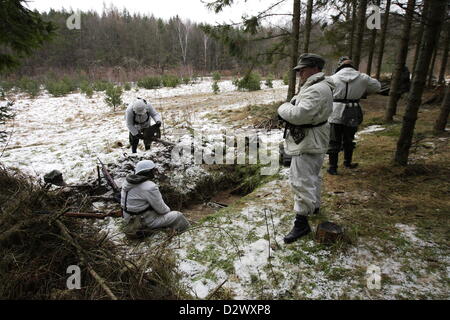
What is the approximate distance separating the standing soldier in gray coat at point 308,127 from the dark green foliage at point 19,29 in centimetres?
343

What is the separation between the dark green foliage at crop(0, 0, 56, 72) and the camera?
298 centimetres

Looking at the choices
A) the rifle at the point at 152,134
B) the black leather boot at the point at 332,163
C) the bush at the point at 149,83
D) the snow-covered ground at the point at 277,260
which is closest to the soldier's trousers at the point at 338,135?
the black leather boot at the point at 332,163

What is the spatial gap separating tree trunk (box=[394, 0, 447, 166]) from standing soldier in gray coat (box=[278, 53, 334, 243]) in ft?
6.31

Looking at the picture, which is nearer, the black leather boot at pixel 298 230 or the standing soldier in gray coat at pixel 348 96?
the black leather boot at pixel 298 230

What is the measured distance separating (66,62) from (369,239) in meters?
51.4

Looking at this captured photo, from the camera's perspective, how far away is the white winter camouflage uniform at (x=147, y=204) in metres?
3.72

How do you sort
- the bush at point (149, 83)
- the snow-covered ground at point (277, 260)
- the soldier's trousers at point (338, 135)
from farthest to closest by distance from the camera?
the bush at point (149, 83)
the soldier's trousers at point (338, 135)
the snow-covered ground at point (277, 260)

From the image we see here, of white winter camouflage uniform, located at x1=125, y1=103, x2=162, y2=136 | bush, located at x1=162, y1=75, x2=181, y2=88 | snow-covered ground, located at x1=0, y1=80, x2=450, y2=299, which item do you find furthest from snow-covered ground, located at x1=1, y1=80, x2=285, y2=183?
bush, located at x1=162, y1=75, x2=181, y2=88

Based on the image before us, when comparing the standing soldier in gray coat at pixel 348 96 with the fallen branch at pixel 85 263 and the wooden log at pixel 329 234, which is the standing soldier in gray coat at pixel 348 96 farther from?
the fallen branch at pixel 85 263

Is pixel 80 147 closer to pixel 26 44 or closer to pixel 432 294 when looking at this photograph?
pixel 26 44

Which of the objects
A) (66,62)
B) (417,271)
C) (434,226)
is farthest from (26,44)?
(66,62)

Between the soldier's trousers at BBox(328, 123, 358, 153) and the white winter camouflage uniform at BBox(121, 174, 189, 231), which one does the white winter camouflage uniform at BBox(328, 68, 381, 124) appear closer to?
the soldier's trousers at BBox(328, 123, 358, 153)

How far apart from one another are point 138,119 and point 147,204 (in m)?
3.52
